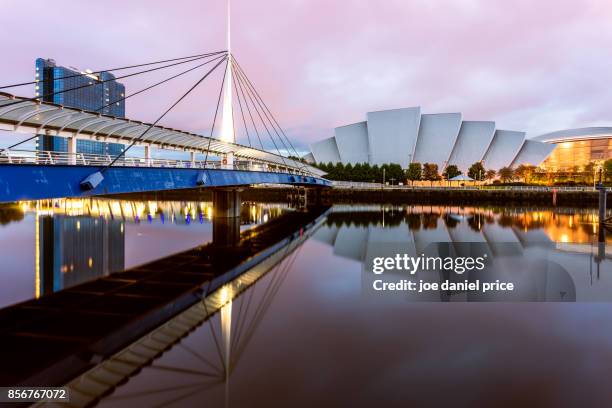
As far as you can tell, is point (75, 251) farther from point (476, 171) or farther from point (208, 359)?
point (476, 171)

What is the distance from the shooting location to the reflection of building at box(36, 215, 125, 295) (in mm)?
10805

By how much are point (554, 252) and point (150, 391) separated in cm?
1657

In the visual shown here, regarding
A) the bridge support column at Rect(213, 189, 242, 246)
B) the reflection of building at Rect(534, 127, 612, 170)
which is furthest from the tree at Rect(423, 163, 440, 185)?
the bridge support column at Rect(213, 189, 242, 246)

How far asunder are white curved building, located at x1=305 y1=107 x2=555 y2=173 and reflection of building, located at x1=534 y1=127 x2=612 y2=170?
7.14 feet

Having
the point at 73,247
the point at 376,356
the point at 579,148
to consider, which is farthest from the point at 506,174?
the point at 376,356

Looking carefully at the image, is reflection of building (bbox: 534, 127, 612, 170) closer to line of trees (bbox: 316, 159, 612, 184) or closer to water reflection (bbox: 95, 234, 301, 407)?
line of trees (bbox: 316, 159, 612, 184)

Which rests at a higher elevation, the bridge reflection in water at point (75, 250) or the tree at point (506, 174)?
the tree at point (506, 174)

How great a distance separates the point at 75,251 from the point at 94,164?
5.65 m

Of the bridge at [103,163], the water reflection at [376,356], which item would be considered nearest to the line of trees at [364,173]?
the bridge at [103,163]

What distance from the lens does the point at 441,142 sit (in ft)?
258

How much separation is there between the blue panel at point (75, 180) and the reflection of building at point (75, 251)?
2.55 m

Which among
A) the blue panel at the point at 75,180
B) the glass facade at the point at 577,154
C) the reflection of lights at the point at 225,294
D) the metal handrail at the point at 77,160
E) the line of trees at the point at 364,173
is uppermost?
the glass facade at the point at 577,154

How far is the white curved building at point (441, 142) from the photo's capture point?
77688 mm

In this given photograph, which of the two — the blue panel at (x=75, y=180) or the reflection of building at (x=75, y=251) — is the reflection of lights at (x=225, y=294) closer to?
the reflection of building at (x=75, y=251)
